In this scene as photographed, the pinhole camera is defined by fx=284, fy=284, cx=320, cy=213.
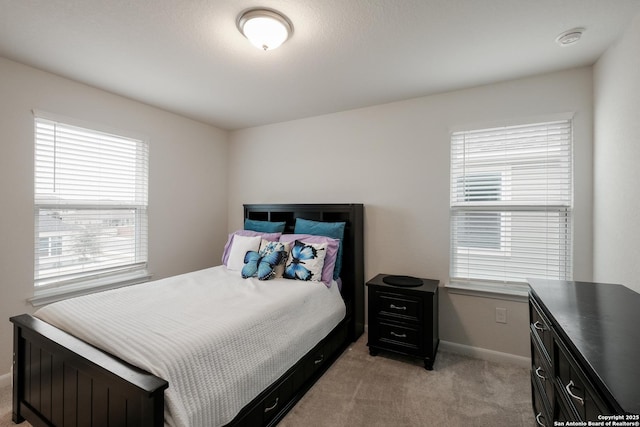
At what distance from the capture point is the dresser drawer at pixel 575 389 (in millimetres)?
850

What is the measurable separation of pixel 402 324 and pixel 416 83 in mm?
2133

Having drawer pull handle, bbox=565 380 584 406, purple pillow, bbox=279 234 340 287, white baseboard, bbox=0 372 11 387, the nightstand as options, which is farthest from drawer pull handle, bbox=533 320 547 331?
white baseboard, bbox=0 372 11 387

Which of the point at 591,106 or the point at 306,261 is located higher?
the point at 591,106

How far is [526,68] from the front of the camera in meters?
2.25

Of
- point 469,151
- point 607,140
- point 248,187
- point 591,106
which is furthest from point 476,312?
point 248,187

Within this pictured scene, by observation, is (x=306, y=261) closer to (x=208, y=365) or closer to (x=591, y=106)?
(x=208, y=365)

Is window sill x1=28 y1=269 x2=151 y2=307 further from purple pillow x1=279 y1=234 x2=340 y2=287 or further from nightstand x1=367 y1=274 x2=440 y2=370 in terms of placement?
nightstand x1=367 y1=274 x2=440 y2=370

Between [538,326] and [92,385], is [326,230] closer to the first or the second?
[538,326]

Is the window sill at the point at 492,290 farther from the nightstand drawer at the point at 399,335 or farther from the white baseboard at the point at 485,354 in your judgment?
the nightstand drawer at the point at 399,335

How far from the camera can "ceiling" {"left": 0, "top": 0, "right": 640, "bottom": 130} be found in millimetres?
1591

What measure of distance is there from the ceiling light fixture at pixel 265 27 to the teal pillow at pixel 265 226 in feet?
6.24

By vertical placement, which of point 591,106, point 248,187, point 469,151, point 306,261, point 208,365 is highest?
point 591,106

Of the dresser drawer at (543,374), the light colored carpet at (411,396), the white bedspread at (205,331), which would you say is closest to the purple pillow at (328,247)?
the white bedspread at (205,331)

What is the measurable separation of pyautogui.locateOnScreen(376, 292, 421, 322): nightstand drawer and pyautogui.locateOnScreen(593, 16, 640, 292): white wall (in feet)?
4.31
